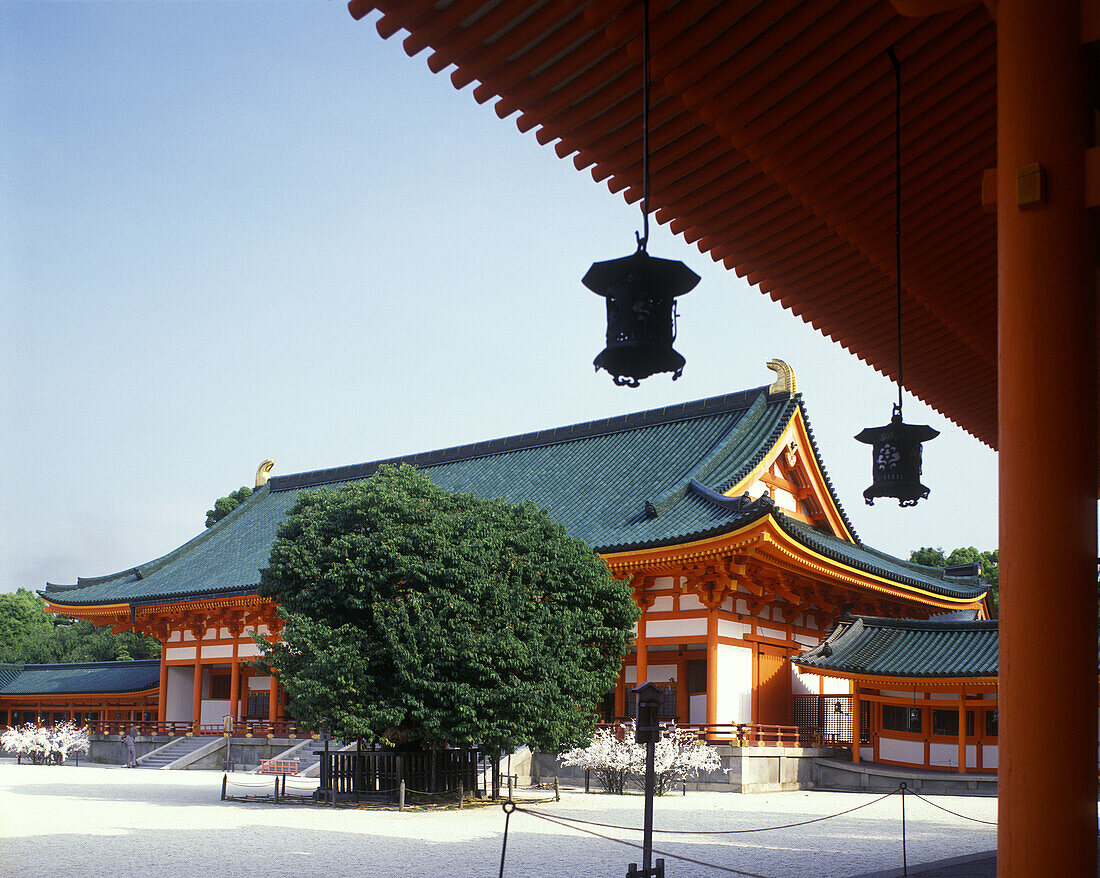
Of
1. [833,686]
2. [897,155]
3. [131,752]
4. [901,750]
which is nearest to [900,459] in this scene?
[897,155]

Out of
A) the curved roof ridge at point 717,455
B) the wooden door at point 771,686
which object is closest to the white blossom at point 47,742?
the curved roof ridge at point 717,455

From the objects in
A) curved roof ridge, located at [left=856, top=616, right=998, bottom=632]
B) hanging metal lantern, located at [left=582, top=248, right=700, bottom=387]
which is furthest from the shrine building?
hanging metal lantern, located at [left=582, top=248, right=700, bottom=387]

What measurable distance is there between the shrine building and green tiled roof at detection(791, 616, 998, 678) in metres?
0.92

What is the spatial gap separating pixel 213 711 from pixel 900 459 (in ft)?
91.9

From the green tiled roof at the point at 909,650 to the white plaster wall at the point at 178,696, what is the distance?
62.8 feet

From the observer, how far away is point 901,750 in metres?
21.5

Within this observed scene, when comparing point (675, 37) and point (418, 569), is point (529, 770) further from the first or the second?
point (675, 37)

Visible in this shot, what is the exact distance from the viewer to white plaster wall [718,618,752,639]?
2172 cm

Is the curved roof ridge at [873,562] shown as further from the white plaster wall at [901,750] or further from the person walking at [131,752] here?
the person walking at [131,752]

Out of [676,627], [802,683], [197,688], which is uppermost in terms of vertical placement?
[676,627]

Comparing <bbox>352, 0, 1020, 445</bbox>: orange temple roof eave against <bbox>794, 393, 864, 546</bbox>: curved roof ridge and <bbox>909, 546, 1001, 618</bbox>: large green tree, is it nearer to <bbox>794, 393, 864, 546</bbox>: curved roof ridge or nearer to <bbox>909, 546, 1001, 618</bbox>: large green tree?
<bbox>794, 393, 864, 546</bbox>: curved roof ridge

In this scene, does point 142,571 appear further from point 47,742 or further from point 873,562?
point 873,562

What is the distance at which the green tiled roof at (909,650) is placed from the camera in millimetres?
20453

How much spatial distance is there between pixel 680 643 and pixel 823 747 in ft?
12.3
